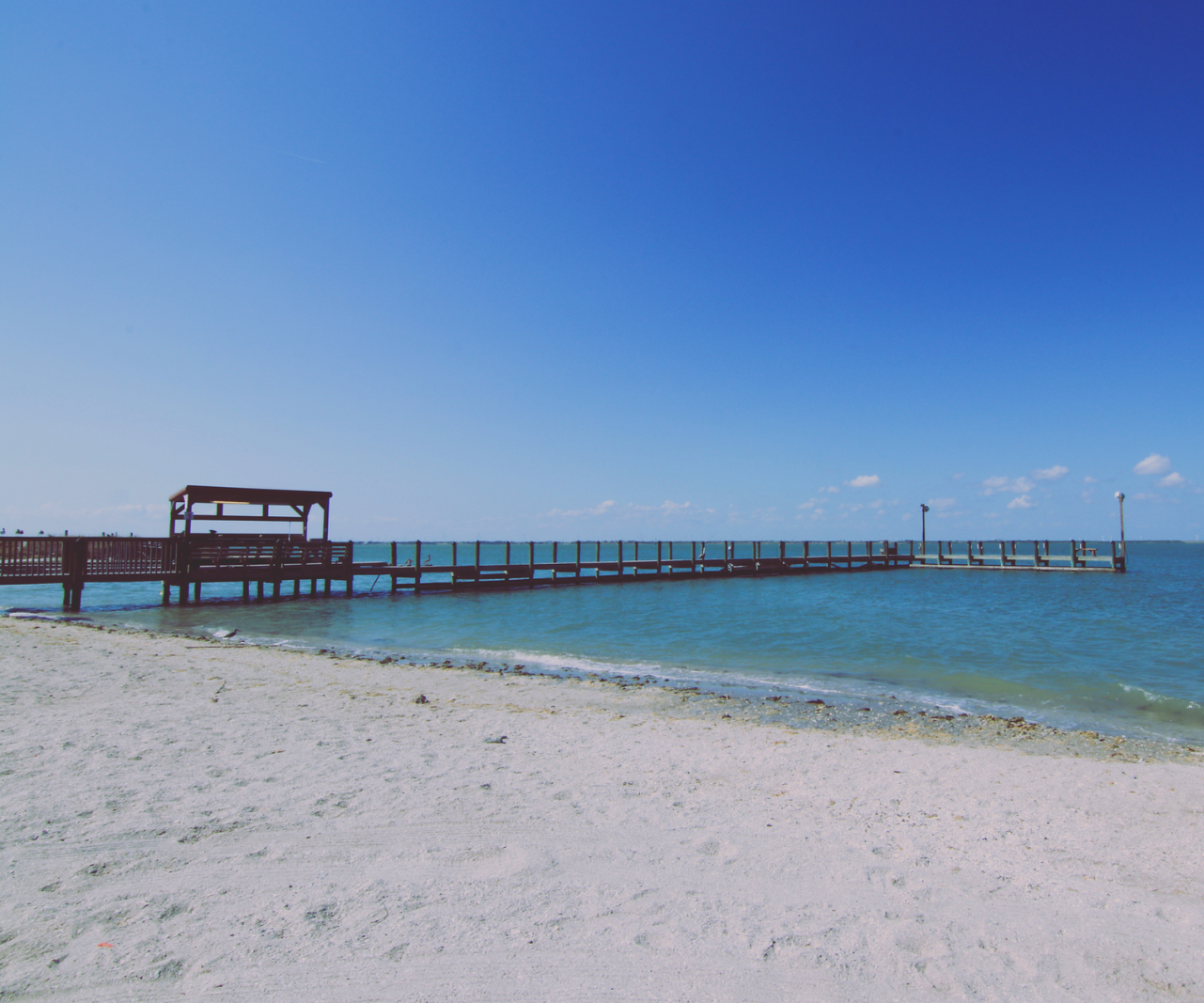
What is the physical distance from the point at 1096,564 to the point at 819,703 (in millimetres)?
51518

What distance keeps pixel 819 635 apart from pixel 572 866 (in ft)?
50.3

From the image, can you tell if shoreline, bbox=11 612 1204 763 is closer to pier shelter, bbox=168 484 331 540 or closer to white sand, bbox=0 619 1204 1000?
white sand, bbox=0 619 1204 1000

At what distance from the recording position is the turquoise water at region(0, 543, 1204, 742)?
38.9 feet

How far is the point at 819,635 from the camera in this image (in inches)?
723

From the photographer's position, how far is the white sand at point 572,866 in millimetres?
3205

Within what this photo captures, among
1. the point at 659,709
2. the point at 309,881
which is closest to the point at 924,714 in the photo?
the point at 659,709

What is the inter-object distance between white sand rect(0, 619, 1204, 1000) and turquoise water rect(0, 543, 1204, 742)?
15.0 feet

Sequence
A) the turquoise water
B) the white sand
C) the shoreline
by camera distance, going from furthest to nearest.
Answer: the turquoise water < the shoreline < the white sand

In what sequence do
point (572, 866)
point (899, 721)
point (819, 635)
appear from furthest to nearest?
point (819, 635)
point (899, 721)
point (572, 866)

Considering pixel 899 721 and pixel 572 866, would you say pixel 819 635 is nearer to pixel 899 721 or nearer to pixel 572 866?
pixel 899 721

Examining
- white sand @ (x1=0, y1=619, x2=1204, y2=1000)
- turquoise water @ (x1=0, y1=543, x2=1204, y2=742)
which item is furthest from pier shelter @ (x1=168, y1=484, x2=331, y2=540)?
white sand @ (x1=0, y1=619, x2=1204, y2=1000)

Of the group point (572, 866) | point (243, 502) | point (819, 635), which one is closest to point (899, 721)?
point (572, 866)

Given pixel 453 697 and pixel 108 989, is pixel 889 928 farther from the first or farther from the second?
pixel 453 697

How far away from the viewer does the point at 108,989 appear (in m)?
2.93
